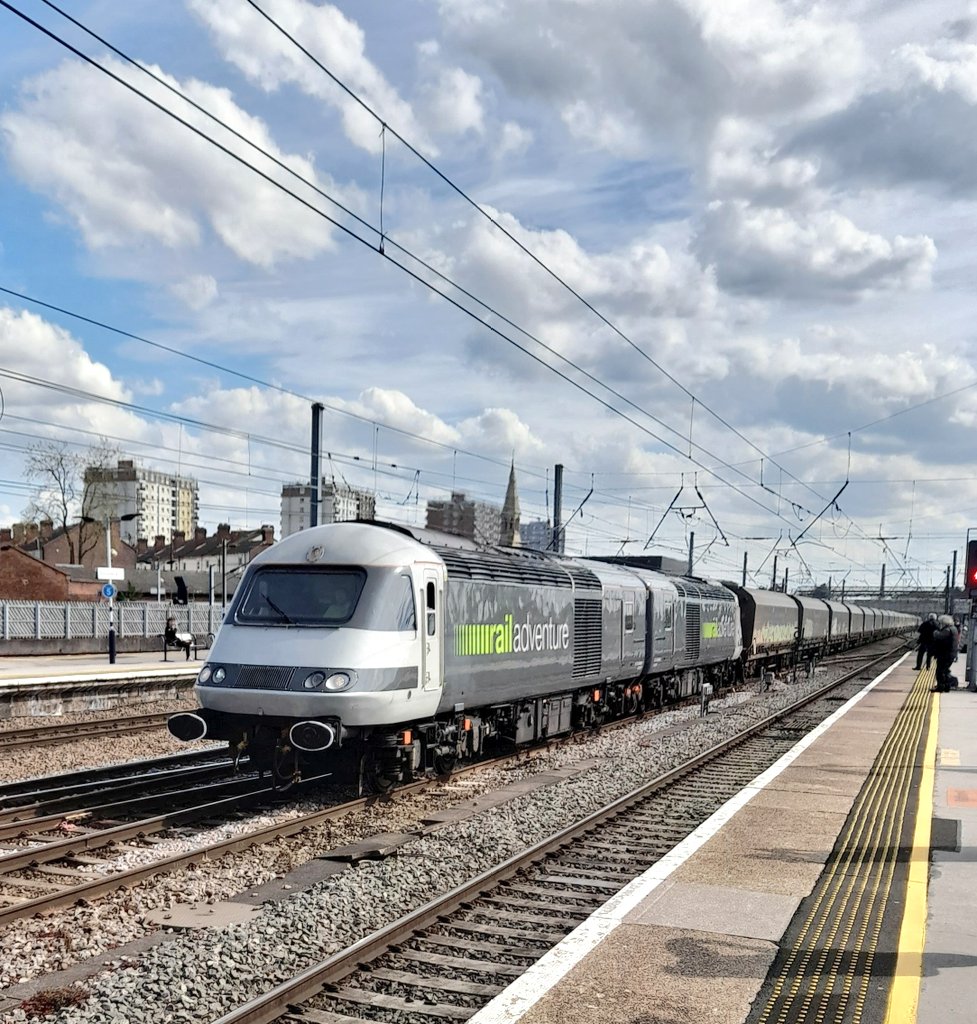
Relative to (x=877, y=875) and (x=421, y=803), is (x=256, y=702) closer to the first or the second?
(x=421, y=803)

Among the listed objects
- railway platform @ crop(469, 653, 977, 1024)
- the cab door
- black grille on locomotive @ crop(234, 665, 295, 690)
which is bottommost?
railway platform @ crop(469, 653, 977, 1024)

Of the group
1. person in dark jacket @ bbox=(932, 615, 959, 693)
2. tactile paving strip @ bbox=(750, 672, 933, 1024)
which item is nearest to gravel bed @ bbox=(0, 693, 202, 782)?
tactile paving strip @ bbox=(750, 672, 933, 1024)

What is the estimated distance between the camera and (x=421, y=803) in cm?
1320

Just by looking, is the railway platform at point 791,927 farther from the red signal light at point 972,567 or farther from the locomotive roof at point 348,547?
the red signal light at point 972,567

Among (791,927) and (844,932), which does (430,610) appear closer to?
(791,927)

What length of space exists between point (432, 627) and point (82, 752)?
8.18 m

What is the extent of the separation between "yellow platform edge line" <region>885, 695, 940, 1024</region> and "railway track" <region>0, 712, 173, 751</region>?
1425 cm

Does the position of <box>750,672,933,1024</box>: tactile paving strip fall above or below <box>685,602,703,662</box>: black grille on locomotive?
below

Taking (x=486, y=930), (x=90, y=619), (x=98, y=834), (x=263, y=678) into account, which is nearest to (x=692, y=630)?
(x=263, y=678)

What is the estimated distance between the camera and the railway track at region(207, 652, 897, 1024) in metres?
6.44

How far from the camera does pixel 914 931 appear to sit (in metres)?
7.34

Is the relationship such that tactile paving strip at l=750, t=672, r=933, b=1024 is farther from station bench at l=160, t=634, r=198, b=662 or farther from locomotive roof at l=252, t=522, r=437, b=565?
station bench at l=160, t=634, r=198, b=662

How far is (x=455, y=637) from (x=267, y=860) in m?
4.51

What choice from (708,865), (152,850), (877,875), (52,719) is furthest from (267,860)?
(52,719)
